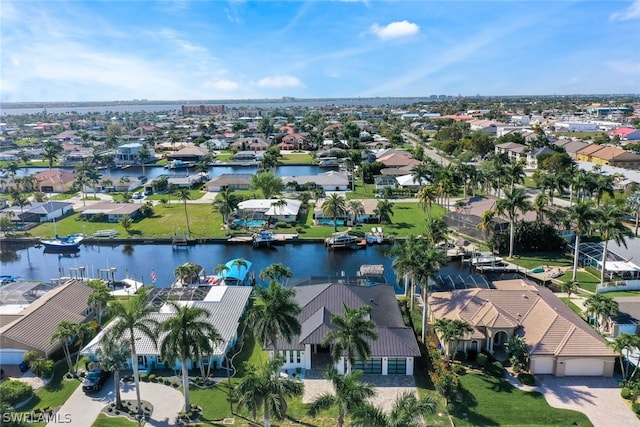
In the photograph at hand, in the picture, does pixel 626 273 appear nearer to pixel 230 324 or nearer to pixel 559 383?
pixel 559 383

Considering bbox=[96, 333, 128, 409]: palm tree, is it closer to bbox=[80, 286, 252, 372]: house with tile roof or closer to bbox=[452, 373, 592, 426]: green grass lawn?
bbox=[80, 286, 252, 372]: house with tile roof

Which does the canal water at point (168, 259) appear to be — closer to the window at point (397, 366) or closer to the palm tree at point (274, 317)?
the window at point (397, 366)

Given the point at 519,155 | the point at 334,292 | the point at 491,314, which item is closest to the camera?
the point at 491,314

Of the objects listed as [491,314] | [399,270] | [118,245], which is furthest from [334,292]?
[118,245]

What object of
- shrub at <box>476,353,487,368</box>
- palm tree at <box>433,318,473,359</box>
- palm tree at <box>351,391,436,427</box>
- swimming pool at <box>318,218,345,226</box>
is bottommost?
shrub at <box>476,353,487,368</box>

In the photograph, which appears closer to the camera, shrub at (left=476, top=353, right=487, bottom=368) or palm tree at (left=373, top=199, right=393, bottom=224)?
shrub at (left=476, top=353, right=487, bottom=368)

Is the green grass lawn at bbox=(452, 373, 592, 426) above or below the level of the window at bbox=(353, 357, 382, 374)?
below

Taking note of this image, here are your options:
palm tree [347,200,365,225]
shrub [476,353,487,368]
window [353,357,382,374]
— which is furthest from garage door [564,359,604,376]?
palm tree [347,200,365,225]
